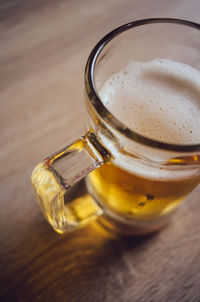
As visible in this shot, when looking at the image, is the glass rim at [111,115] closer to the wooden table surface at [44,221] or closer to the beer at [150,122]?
the beer at [150,122]

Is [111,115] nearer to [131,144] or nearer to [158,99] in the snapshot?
[131,144]

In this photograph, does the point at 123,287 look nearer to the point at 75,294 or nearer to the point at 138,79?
the point at 75,294

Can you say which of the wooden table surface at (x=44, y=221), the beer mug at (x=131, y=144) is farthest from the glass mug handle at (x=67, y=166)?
the wooden table surface at (x=44, y=221)

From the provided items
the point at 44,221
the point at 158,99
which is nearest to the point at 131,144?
the point at 158,99

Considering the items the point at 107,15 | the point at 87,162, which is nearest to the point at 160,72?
the point at 87,162

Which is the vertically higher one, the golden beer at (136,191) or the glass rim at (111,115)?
the glass rim at (111,115)

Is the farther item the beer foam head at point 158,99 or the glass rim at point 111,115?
the beer foam head at point 158,99
